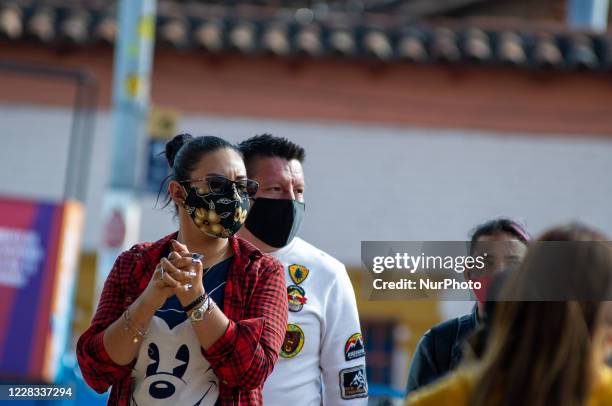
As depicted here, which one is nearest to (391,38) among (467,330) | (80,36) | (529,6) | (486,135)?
(486,135)

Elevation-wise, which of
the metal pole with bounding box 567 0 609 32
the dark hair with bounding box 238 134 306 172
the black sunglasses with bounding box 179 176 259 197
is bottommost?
the black sunglasses with bounding box 179 176 259 197

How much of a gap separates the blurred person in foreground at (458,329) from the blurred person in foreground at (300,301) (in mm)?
175

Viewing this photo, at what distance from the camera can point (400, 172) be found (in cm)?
982

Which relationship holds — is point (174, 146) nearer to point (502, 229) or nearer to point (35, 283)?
point (502, 229)

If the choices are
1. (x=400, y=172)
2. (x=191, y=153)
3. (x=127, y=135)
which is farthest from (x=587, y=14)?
(x=191, y=153)

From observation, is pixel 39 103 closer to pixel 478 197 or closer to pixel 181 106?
pixel 181 106

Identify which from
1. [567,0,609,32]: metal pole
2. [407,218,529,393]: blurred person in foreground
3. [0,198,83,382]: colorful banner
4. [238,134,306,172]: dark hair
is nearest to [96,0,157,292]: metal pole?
[0,198,83,382]: colorful banner

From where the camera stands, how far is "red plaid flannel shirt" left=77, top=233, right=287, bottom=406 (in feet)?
7.82

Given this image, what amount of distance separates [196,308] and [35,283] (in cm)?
596

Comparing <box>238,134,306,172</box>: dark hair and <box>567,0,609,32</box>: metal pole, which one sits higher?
<box>567,0,609,32</box>: metal pole

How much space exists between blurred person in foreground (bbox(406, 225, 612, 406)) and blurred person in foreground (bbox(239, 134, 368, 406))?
112cm

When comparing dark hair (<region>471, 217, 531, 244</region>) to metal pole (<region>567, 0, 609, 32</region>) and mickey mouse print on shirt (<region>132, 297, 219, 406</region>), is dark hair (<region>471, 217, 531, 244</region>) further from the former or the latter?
metal pole (<region>567, 0, 609, 32</region>)

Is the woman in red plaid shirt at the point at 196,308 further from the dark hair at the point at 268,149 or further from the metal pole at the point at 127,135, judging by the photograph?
the metal pole at the point at 127,135

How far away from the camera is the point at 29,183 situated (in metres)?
9.80
